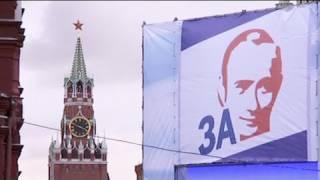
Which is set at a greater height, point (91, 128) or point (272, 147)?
point (91, 128)

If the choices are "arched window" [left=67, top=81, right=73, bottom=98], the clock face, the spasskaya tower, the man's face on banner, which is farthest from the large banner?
"arched window" [left=67, top=81, right=73, bottom=98]

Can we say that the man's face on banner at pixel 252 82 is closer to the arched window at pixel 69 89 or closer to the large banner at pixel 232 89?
the large banner at pixel 232 89

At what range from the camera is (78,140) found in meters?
124

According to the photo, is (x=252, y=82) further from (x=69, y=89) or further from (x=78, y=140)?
(x=69, y=89)

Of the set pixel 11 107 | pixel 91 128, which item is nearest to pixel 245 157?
pixel 11 107

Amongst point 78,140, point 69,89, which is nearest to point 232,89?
point 78,140

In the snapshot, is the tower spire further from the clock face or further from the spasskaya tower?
the clock face

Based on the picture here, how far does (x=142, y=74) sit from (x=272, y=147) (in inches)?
241

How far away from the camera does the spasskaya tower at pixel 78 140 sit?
4801 inches

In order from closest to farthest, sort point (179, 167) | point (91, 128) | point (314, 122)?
point (314, 122) < point (179, 167) < point (91, 128)

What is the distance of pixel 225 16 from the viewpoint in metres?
33.7

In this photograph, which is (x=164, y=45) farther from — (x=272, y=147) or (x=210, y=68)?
(x=272, y=147)

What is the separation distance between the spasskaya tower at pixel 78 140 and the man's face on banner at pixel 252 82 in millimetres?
89080

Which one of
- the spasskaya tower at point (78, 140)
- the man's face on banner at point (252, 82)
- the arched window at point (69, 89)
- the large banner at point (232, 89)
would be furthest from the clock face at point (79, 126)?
the man's face on banner at point (252, 82)
